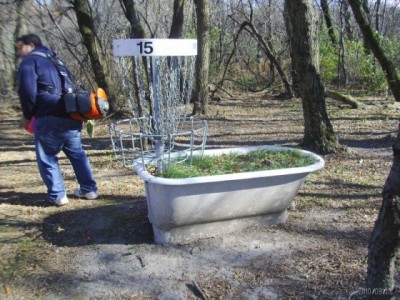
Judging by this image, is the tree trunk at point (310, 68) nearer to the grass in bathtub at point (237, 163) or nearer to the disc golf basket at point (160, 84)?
the grass in bathtub at point (237, 163)

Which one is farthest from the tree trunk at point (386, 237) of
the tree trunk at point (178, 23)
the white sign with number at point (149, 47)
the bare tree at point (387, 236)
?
the tree trunk at point (178, 23)

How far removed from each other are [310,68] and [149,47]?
3.28 m

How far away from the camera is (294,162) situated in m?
3.74

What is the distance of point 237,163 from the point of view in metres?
3.81

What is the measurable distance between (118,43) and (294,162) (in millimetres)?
1791

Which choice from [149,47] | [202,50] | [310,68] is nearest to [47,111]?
[149,47]

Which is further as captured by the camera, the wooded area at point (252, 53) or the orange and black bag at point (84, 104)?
the wooded area at point (252, 53)

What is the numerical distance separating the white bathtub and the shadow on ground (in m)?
0.30

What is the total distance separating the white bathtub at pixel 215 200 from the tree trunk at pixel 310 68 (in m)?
2.39

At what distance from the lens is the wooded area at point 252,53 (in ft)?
18.8

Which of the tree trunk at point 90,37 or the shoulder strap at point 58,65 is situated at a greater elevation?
the tree trunk at point 90,37

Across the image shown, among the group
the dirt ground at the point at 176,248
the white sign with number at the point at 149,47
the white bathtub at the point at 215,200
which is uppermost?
the white sign with number at the point at 149,47

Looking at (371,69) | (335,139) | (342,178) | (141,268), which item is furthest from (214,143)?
(371,69)

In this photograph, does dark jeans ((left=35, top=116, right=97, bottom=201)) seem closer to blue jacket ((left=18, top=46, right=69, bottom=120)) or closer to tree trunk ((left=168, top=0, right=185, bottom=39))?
blue jacket ((left=18, top=46, right=69, bottom=120))
